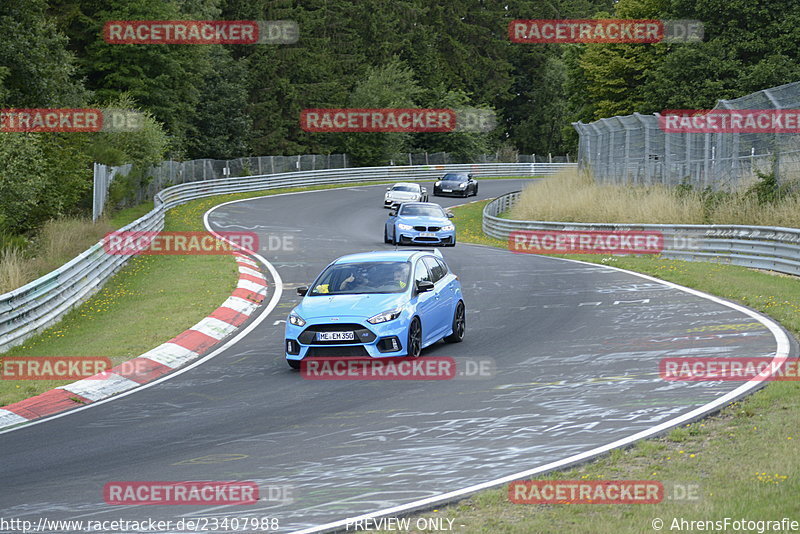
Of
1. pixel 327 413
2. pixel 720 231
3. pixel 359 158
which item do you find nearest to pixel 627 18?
pixel 359 158

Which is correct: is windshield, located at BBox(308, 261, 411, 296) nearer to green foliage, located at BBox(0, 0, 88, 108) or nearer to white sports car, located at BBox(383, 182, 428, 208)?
green foliage, located at BBox(0, 0, 88, 108)

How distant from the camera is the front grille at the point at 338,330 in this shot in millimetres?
12930

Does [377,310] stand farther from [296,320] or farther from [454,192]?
[454,192]

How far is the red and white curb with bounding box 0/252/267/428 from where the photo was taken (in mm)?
11844

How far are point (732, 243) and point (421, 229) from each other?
10331 millimetres

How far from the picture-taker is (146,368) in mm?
14008

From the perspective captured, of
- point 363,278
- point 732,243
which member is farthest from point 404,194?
point 363,278

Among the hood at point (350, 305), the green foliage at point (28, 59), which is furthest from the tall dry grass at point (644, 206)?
the green foliage at point (28, 59)

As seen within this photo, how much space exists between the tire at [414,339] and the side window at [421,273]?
83cm

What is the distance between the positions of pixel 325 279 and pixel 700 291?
310 inches

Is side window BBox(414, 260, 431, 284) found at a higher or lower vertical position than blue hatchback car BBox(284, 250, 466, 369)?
higher

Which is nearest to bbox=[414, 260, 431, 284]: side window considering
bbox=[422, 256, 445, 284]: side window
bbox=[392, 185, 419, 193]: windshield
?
bbox=[422, 256, 445, 284]: side window

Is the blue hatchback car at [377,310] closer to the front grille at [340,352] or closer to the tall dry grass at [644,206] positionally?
the front grille at [340,352]

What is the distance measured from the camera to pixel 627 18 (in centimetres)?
6156
